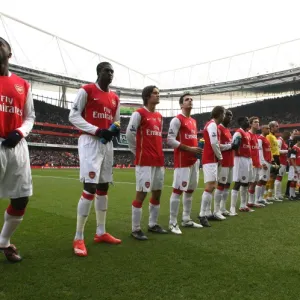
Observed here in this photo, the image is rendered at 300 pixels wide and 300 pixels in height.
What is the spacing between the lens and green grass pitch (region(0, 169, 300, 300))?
276 cm

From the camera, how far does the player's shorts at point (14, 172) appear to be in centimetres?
326

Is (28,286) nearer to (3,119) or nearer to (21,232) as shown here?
→ (3,119)

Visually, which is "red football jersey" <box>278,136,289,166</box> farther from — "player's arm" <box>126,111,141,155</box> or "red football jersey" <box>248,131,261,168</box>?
"player's arm" <box>126,111,141,155</box>

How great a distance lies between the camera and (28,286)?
284 centimetres

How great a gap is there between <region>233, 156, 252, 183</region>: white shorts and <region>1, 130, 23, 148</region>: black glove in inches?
221

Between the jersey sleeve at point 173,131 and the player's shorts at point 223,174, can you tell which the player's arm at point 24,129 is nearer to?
the jersey sleeve at point 173,131

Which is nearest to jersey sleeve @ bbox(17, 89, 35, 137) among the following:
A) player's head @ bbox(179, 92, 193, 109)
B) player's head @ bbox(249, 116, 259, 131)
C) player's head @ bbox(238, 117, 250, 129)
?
player's head @ bbox(179, 92, 193, 109)

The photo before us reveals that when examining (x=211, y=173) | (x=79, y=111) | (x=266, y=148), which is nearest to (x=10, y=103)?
(x=79, y=111)

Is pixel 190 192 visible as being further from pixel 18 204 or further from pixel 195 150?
pixel 18 204

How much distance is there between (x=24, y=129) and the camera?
135 inches

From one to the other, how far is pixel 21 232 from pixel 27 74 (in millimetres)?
43049

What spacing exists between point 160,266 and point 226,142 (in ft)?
13.7

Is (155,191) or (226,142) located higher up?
(226,142)

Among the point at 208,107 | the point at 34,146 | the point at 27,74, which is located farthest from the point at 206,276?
the point at 208,107
